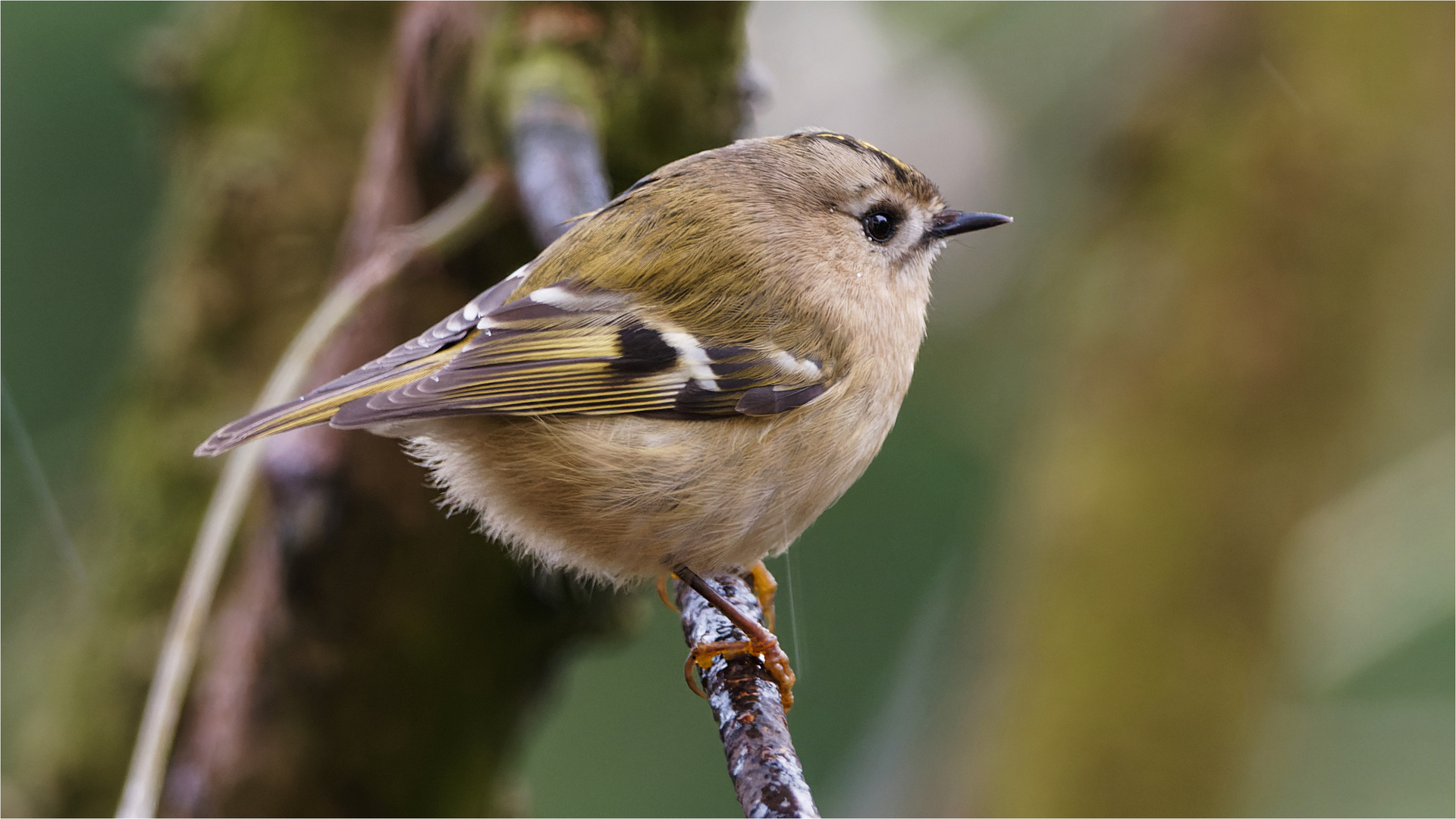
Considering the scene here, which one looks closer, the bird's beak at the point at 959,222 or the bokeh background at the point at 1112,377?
the bird's beak at the point at 959,222

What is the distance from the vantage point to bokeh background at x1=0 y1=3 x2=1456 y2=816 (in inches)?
99.2

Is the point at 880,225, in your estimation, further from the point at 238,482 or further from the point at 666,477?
the point at 238,482

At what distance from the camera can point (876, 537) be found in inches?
124

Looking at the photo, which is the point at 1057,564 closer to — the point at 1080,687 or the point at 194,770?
the point at 1080,687

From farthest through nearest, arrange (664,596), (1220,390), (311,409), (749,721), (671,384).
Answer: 1. (1220,390)
2. (664,596)
3. (671,384)
4. (311,409)
5. (749,721)

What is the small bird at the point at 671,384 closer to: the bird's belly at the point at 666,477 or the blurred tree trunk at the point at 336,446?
the bird's belly at the point at 666,477

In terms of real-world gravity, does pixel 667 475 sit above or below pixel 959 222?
below

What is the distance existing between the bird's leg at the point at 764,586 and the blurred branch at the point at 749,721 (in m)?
0.21

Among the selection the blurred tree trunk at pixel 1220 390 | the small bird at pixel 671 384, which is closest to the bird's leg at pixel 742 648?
the small bird at pixel 671 384

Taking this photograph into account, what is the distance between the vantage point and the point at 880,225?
1799 mm

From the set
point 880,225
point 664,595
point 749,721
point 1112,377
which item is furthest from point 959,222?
point 1112,377

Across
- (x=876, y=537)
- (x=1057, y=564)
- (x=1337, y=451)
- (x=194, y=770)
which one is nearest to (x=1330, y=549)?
(x=1337, y=451)

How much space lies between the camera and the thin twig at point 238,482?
1.39 metres

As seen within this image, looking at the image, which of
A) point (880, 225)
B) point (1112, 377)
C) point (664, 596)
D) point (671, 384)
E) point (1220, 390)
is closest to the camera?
point (671, 384)
